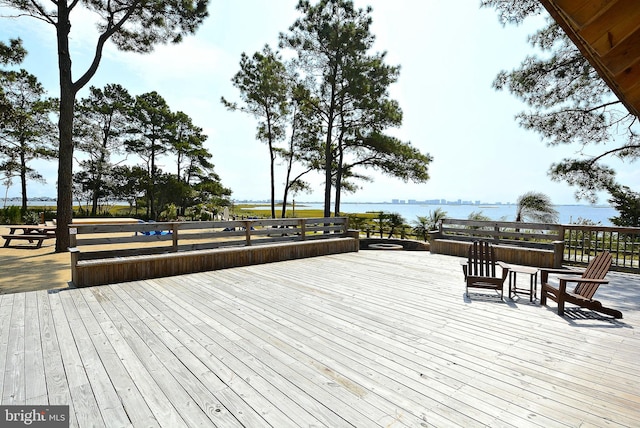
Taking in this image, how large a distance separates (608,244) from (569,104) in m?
3.81

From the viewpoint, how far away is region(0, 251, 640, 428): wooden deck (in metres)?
2.00

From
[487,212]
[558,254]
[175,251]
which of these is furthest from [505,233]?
[487,212]

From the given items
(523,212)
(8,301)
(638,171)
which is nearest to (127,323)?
(8,301)

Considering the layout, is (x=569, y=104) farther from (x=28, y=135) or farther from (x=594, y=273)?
(x=28, y=135)

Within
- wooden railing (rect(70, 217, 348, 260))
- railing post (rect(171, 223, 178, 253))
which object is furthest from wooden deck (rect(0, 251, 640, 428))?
railing post (rect(171, 223, 178, 253))

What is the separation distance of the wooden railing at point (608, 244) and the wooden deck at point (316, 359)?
247cm

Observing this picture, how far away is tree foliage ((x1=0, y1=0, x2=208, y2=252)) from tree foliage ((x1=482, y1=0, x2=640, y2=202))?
8.96 metres

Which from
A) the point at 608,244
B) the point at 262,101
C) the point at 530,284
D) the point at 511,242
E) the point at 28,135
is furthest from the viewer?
the point at 28,135

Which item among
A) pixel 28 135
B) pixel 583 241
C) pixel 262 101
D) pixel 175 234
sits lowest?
pixel 583 241

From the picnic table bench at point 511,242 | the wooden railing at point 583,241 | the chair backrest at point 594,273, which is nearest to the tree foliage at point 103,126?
the picnic table bench at point 511,242

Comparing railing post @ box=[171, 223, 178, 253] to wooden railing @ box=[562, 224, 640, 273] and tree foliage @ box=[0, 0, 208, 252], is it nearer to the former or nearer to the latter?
tree foliage @ box=[0, 0, 208, 252]

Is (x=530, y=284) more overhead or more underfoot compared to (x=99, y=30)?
more underfoot

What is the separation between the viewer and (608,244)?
6.86 metres

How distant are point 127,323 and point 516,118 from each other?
992cm
